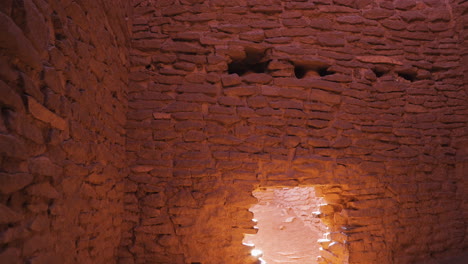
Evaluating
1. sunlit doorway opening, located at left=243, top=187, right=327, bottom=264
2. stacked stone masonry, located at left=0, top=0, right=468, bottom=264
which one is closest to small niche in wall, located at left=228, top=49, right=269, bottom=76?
stacked stone masonry, located at left=0, top=0, right=468, bottom=264

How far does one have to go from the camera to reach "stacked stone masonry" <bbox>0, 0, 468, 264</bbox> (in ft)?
8.40

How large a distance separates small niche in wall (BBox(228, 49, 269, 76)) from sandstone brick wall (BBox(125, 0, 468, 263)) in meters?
0.01

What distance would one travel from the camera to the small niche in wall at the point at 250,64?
3.07 m

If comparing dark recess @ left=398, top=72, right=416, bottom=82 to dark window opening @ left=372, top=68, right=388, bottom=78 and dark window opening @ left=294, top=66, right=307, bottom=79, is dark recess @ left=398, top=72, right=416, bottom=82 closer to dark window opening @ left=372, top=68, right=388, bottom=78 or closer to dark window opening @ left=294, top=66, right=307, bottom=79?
dark window opening @ left=372, top=68, right=388, bottom=78

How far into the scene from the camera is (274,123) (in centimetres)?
282

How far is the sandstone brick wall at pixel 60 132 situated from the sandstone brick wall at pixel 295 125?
1.34ft

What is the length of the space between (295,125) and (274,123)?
23 cm

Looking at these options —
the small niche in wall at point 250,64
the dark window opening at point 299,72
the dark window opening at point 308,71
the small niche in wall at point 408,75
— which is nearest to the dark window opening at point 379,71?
the small niche in wall at point 408,75

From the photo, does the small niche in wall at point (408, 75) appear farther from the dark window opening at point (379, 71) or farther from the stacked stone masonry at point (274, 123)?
the dark window opening at point (379, 71)

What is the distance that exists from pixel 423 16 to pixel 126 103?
3593 millimetres

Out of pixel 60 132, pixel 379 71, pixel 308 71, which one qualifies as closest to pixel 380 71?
pixel 379 71

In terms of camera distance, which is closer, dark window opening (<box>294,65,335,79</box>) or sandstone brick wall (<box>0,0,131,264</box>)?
sandstone brick wall (<box>0,0,131,264</box>)

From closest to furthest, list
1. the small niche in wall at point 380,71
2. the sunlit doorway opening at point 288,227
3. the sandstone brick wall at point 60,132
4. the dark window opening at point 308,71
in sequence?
the sandstone brick wall at point 60,132
the dark window opening at point 308,71
the small niche in wall at point 380,71
the sunlit doorway opening at point 288,227

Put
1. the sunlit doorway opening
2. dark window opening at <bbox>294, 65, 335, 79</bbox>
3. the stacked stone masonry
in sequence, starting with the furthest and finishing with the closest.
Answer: the sunlit doorway opening, dark window opening at <bbox>294, 65, 335, 79</bbox>, the stacked stone masonry
